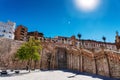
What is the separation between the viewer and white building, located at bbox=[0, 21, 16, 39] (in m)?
67.1

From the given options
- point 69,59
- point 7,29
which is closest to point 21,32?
point 7,29

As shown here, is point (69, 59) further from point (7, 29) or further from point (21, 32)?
point (7, 29)

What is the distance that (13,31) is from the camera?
71.2m

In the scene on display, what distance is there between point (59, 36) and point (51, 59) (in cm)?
3321

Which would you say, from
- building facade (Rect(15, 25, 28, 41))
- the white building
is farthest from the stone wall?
the white building

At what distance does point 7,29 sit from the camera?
226 feet

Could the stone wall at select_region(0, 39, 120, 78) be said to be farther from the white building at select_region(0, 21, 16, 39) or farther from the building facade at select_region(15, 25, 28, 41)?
the white building at select_region(0, 21, 16, 39)

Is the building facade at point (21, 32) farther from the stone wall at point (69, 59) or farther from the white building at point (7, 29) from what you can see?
the stone wall at point (69, 59)

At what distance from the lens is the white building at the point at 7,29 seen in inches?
2642

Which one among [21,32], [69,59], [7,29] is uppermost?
[7,29]

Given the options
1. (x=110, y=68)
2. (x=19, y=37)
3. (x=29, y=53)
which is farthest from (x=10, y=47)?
(x=19, y=37)

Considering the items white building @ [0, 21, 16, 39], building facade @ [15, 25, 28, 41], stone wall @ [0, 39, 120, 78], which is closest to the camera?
stone wall @ [0, 39, 120, 78]

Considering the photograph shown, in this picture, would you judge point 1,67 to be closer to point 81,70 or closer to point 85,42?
point 81,70

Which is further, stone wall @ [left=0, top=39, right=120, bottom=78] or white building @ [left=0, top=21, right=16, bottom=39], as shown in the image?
white building @ [left=0, top=21, right=16, bottom=39]
